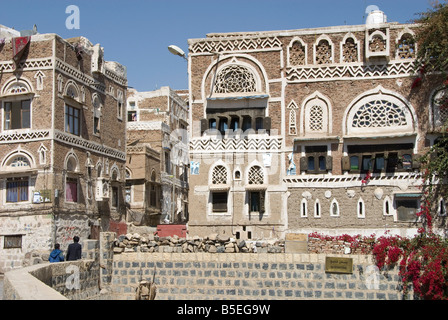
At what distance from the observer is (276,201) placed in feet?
81.9

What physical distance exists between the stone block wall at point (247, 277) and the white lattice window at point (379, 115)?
6.85 metres

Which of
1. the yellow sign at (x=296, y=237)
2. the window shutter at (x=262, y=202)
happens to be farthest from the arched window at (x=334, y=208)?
the yellow sign at (x=296, y=237)

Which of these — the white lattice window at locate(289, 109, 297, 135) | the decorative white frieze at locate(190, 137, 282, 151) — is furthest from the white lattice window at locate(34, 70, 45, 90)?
the white lattice window at locate(289, 109, 297, 135)

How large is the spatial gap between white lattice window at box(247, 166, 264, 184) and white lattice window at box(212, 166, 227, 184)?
1.08m

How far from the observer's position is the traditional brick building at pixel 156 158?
39.1 meters

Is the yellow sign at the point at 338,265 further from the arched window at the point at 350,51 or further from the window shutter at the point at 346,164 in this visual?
the arched window at the point at 350,51

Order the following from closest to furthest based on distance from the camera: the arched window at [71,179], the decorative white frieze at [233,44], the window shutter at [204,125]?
the window shutter at [204,125] < the decorative white frieze at [233,44] < the arched window at [71,179]

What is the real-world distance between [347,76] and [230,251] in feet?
30.2

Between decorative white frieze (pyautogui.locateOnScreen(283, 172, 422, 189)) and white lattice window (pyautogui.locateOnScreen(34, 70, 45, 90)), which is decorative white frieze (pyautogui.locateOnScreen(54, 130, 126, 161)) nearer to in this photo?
white lattice window (pyautogui.locateOnScreen(34, 70, 45, 90))

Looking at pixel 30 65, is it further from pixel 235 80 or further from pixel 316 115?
pixel 316 115

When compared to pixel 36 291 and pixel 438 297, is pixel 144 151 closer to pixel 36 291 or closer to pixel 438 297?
pixel 438 297

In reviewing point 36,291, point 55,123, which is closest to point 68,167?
point 55,123

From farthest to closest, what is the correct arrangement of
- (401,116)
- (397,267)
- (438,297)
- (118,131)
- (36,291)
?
(118,131), (401,116), (397,267), (438,297), (36,291)

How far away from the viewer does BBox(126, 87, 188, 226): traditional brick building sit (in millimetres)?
39125
